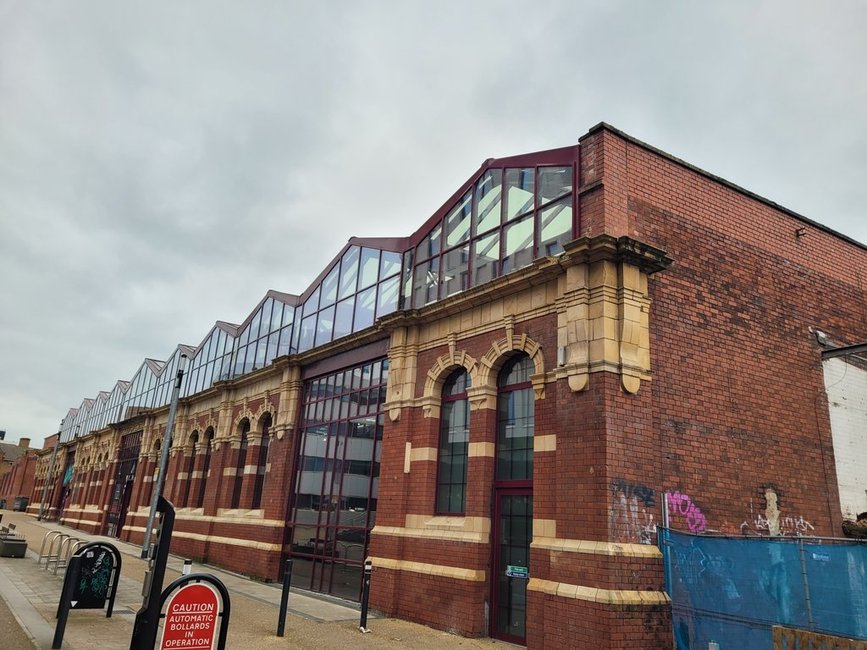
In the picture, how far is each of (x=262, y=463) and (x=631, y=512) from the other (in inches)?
595

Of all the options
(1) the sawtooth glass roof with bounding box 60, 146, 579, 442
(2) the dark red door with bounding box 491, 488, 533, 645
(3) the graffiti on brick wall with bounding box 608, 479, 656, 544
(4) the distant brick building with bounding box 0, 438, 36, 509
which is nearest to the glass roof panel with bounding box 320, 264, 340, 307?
(1) the sawtooth glass roof with bounding box 60, 146, 579, 442

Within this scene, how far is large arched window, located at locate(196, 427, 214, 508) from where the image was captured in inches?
995

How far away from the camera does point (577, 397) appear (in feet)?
33.4

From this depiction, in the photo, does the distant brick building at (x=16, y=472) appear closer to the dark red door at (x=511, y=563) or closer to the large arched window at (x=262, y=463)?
the large arched window at (x=262, y=463)

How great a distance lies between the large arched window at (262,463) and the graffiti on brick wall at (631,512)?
14348 mm

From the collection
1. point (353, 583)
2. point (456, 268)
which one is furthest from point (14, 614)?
point (456, 268)

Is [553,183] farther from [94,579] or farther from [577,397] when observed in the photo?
[94,579]

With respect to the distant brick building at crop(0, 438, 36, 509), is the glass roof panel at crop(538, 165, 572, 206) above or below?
above

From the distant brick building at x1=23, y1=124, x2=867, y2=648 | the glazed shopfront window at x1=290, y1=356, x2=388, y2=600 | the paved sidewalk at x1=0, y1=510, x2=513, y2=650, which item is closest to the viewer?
the paved sidewalk at x1=0, y1=510, x2=513, y2=650

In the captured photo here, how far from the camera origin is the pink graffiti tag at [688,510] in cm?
1003

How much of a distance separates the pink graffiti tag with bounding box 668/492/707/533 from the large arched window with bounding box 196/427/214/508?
19733 mm

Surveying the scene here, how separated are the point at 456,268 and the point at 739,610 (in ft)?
28.4

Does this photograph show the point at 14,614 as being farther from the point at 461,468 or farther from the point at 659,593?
the point at 659,593

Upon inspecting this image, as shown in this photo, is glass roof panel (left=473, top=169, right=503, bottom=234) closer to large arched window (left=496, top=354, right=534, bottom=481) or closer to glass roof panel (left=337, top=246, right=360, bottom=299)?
large arched window (left=496, top=354, right=534, bottom=481)
